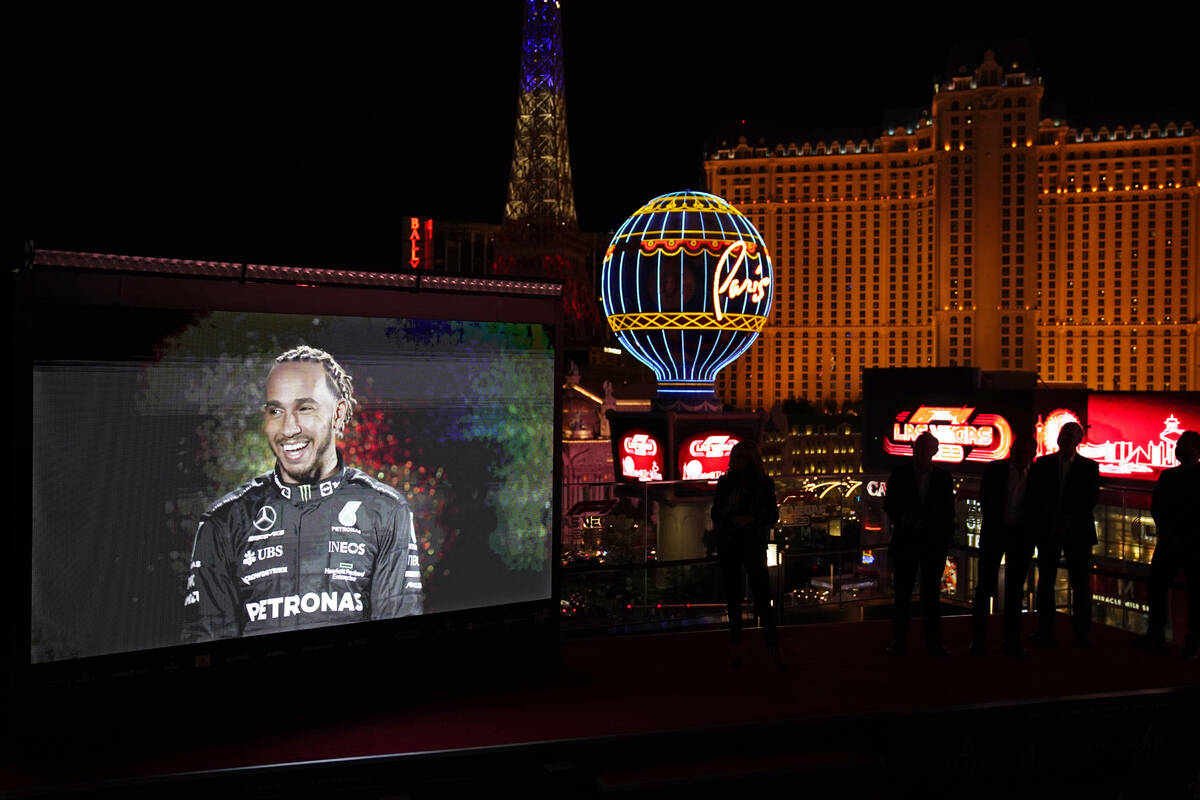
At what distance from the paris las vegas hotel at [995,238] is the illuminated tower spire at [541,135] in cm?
2191

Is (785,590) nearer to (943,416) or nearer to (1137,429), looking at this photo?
(1137,429)

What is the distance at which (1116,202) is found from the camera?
7919 cm

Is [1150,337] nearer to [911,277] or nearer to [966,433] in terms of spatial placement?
[911,277]

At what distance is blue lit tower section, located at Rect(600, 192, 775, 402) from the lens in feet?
78.1

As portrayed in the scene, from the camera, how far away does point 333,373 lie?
18.7ft

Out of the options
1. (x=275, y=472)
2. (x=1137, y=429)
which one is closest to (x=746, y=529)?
(x=275, y=472)

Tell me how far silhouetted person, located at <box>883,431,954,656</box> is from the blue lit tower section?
1702 cm

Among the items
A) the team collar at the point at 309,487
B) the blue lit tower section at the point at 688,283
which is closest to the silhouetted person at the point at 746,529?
the team collar at the point at 309,487

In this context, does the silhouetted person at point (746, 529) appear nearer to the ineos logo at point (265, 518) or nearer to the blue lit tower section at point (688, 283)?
the ineos logo at point (265, 518)

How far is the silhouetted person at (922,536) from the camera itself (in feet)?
22.6

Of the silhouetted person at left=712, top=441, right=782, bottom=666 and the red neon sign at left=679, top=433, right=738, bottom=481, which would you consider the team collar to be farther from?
the red neon sign at left=679, top=433, right=738, bottom=481

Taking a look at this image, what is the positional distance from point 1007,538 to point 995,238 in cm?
7725

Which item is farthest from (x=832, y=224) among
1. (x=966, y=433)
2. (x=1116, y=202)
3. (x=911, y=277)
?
(x=966, y=433)

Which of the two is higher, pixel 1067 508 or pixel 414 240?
pixel 414 240
